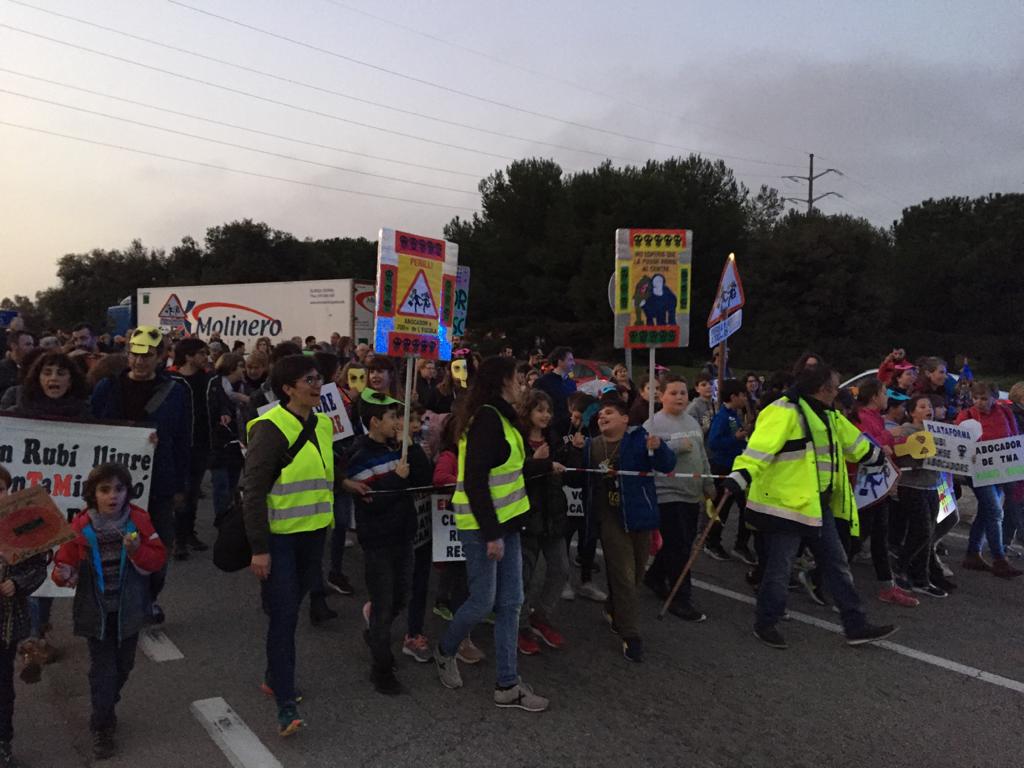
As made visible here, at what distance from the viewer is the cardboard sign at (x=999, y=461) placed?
25.0 feet

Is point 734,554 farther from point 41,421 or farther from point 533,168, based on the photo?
point 533,168

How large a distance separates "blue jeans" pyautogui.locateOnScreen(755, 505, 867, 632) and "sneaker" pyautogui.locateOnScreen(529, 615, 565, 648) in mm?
1439

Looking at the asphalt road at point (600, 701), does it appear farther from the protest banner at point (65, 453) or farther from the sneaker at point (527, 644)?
the protest banner at point (65, 453)

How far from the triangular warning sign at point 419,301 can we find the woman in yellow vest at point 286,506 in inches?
71.1

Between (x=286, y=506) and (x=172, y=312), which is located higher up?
(x=172, y=312)

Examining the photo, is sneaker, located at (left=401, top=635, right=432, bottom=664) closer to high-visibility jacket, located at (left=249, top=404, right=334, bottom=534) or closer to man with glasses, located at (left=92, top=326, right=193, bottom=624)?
high-visibility jacket, located at (left=249, top=404, right=334, bottom=534)

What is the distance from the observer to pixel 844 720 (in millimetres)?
4527

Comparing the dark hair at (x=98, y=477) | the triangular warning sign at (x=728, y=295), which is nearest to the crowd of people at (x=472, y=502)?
the dark hair at (x=98, y=477)

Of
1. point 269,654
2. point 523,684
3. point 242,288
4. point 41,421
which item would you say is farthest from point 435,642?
point 242,288

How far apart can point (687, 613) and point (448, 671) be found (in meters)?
2.19

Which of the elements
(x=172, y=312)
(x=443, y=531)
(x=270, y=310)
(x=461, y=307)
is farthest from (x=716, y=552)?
(x=172, y=312)

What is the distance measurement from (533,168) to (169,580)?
3947 centimetres

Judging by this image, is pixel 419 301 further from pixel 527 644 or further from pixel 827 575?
pixel 827 575

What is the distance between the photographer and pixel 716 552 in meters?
8.30
